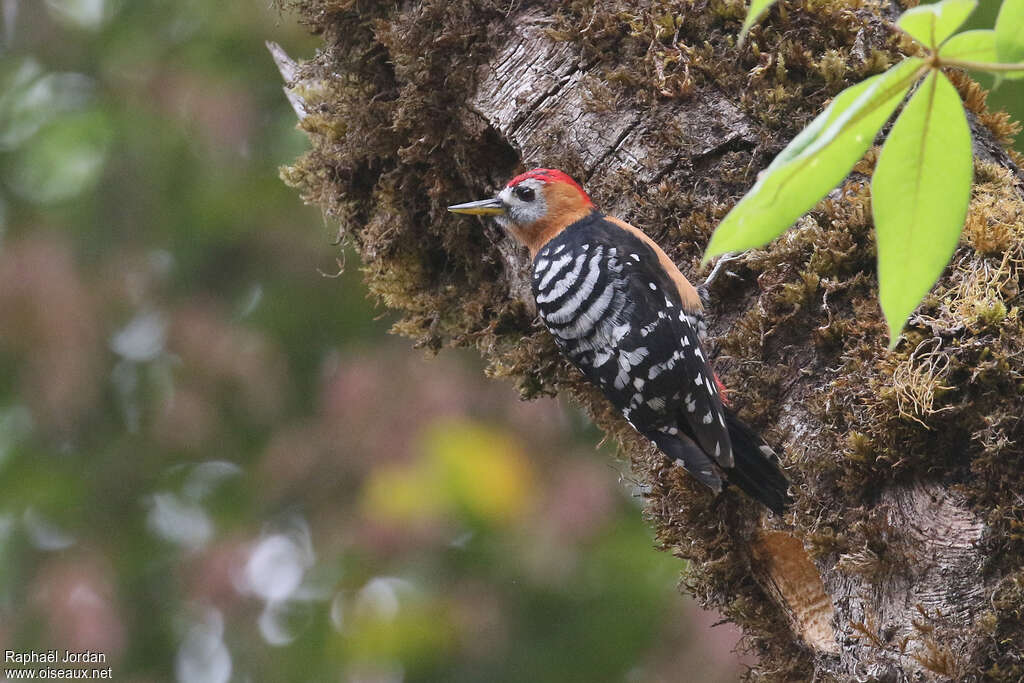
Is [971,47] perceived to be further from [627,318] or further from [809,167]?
[627,318]

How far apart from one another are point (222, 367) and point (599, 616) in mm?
2715

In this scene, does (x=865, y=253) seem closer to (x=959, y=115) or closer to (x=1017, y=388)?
(x=1017, y=388)

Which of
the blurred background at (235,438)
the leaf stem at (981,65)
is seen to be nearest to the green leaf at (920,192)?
the leaf stem at (981,65)

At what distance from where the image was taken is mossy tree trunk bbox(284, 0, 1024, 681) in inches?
83.0

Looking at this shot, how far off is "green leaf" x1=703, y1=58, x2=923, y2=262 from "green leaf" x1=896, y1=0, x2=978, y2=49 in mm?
28

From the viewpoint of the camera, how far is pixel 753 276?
267 cm

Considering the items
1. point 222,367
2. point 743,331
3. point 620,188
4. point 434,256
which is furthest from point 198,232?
point 743,331

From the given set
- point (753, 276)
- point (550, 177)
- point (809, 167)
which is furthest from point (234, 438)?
point (809, 167)

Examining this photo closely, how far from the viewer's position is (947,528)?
2082 millimetres

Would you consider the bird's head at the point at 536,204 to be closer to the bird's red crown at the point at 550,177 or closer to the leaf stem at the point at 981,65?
the bird's red crown at the point at 550,177

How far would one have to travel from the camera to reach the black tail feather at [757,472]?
2.40 meters

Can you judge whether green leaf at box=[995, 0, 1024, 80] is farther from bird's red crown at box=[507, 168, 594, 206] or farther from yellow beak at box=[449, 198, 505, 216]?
yellow beak at box=[449, 198, 505, 216]

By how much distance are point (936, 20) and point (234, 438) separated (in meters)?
5.95

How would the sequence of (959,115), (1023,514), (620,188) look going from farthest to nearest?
(620,188) → (1023,514) → (959,115)
